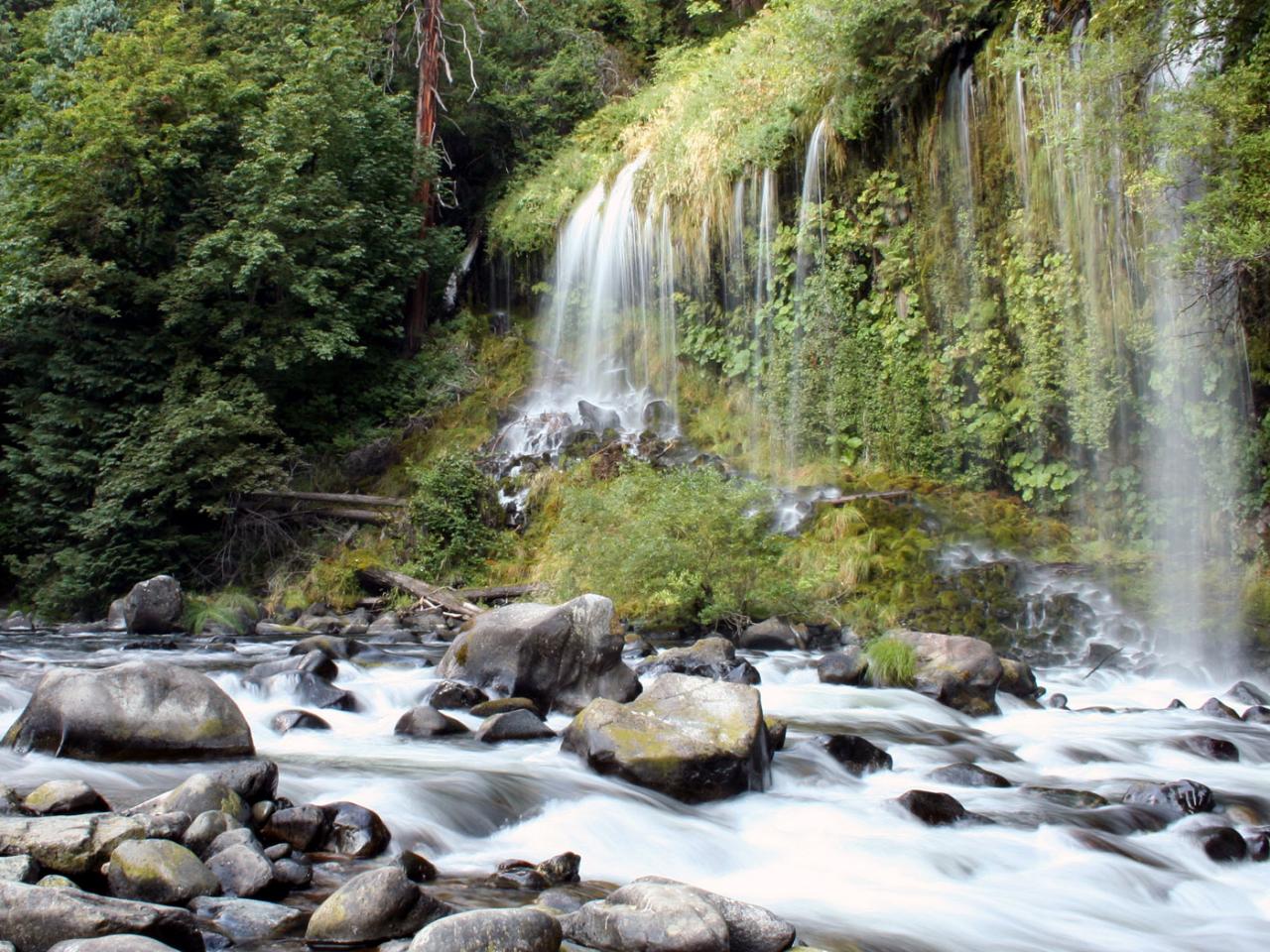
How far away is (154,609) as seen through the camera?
44.2ft

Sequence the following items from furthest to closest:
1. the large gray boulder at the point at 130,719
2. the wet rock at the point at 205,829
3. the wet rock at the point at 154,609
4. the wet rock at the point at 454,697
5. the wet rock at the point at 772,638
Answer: the wet rock at the point at 154,609 < the wet rock at the point at 772,638 < the wet rock at the point at 454,697 < the large gray boulder at the point at 130,719 < the wet rock at the point at 205,829

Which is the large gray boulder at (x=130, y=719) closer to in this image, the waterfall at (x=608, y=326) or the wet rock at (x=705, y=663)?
the wet rock at (x=705, y=663)

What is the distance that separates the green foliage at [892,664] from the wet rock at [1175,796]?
2.86m

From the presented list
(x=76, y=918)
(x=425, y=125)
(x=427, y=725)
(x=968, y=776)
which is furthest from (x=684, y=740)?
(x=425, y=125)

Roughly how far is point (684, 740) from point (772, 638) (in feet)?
16.1

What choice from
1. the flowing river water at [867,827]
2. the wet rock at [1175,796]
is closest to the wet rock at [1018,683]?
the flowing river water at [867,827]

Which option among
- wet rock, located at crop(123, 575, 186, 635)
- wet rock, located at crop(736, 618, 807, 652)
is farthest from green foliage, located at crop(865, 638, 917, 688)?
wet rock, located at crop(123, 575, 186, 635)

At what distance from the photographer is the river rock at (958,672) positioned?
28.0ft

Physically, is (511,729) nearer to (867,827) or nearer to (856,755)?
(856,755)

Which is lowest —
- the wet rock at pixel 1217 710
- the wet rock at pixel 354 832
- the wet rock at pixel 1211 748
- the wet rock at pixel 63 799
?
the wet rock at pixel 1217 710

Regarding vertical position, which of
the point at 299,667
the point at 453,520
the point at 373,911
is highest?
the point at 453,520

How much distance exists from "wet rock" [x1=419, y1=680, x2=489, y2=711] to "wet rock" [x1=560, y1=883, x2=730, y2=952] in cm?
395

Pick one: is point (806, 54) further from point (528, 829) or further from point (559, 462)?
point (528, 829)

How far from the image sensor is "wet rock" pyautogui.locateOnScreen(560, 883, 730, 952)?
12.2 feet
